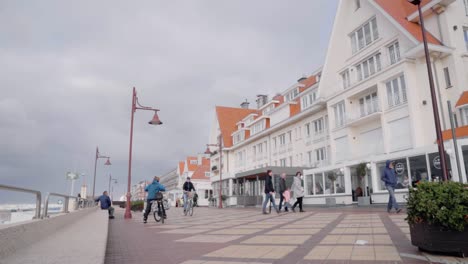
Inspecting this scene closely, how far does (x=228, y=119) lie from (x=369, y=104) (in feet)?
113

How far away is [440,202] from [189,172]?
90775mm

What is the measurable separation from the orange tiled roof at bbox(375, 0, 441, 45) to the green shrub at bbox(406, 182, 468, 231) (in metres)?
20.1

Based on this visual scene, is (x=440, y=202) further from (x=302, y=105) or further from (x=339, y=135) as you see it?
(x=302, y=105)

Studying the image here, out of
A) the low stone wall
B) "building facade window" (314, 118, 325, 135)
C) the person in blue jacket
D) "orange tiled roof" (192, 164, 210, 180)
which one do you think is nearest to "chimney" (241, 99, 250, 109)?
"orange tiled roof" (192, 164, 210, 180)

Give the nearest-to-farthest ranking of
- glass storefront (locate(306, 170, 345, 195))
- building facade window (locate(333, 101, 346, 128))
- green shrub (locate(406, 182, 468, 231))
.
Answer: green shrub (locate(406, 182, 468, 231)) < glass storefront (locate(306, 170, 345, 195)) < building facade window (locate(333, 101, 346, 128))

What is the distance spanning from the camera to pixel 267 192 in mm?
15891

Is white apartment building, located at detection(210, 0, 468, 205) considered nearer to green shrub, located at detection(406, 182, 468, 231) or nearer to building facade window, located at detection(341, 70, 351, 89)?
building facade window, located at detection(341, 70, 351, 89)

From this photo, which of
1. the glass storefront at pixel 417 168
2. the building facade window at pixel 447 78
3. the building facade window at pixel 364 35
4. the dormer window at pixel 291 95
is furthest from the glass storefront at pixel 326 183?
the dormer window at pixel 291 95

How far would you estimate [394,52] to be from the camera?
24.1m

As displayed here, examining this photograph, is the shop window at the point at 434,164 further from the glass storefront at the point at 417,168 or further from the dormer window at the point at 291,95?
the dormer window at the point at 291,95

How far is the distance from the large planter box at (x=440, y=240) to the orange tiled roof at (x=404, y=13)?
2036cm

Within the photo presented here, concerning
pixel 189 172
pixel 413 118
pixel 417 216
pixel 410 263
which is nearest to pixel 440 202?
pixel 417 216

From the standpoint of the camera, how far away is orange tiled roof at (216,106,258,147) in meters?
55.0

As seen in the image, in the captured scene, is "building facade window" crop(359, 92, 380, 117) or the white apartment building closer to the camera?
the white apartment building
